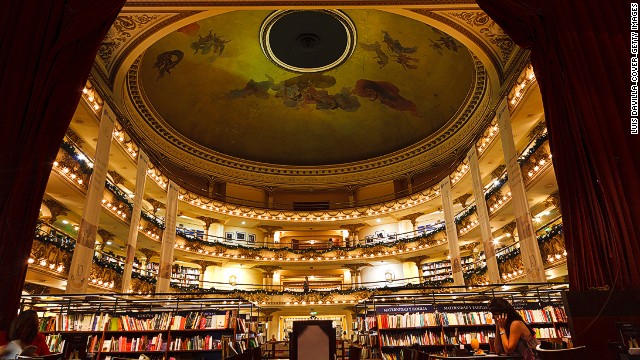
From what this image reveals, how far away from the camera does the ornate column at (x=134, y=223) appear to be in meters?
13.7

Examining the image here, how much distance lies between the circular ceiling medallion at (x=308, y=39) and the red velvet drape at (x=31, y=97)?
1393 cm

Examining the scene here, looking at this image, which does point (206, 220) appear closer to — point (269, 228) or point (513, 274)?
point (269, 228)

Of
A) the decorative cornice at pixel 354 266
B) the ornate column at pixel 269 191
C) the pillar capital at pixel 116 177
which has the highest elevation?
the ornate column at pixel 269 191

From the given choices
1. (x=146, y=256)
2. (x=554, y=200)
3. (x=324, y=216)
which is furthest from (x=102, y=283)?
(x=554, y=200)

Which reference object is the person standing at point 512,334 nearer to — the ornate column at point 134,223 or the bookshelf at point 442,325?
the bookshelf at point 442,325

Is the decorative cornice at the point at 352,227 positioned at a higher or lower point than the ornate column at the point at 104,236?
higher

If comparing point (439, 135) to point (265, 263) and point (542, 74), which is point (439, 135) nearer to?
point (265, 263)

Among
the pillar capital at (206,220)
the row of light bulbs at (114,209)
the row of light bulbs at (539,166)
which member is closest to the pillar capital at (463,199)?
the row of light bulbs at (539,166)

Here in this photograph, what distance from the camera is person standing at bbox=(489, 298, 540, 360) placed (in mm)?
4328

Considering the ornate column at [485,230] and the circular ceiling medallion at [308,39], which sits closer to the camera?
the ornate column at [485,230]

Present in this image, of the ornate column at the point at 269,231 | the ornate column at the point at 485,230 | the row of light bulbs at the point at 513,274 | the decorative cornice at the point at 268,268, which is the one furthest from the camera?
the ornate column at the point at 269,231

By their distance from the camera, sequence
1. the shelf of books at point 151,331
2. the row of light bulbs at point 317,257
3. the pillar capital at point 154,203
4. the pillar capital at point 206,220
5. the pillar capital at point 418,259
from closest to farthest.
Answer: the shelf of books at point 151,331
the row of light bulbs at point 317,257
the pillar capital at point 154,203
the pillar capital at point 418,259
the pillar capital at point 206,220

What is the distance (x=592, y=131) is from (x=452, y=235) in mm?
13704

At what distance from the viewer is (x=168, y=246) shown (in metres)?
17.2
